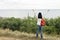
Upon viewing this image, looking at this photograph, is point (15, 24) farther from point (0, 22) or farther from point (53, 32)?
point (53, 32)

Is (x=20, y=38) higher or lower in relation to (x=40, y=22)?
lower

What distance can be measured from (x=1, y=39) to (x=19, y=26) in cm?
542

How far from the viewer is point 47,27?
754 inches

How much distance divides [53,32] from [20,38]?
4300mm

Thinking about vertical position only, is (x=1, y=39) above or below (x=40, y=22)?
below

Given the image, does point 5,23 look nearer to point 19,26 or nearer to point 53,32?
point 19,26

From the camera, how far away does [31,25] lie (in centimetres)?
1897

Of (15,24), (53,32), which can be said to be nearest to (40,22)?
(53,32)

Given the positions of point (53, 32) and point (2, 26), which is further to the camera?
point (2, 26)

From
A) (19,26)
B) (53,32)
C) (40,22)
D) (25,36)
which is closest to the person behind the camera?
(40,22)

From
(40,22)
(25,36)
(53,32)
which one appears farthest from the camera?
(53,32)

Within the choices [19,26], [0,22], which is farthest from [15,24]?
[0,22]

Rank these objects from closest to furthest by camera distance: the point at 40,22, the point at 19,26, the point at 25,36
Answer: the point at 40,22, the point at 25,36, the point at 19,26

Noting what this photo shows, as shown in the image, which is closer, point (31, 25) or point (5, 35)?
point (5, 35)
